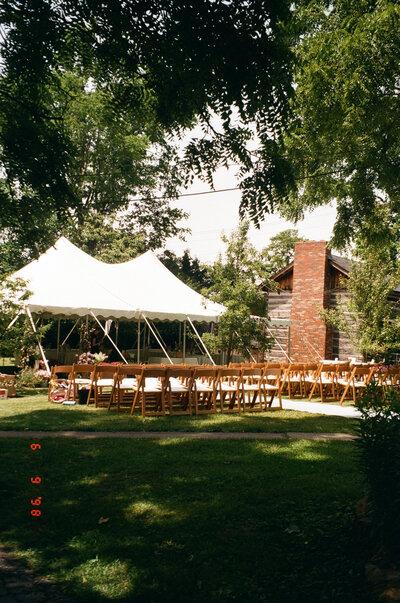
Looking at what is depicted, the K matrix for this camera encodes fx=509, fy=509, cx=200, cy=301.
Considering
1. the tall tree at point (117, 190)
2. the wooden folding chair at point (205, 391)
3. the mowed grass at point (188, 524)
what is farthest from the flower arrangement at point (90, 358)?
the tall tree at point (117, 190)

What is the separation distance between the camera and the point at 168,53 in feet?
16.3

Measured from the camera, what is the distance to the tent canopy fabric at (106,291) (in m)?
15.8

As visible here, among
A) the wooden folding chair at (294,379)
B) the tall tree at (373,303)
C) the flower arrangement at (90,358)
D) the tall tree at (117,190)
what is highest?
the tall tree at (117,190)

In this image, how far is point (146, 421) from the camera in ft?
30.7

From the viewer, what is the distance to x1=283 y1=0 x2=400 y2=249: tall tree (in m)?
10.4

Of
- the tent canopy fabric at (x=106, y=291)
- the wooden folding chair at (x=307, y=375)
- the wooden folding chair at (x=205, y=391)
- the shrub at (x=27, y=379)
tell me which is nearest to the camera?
the wooden folding chair at (x=205, y=391)

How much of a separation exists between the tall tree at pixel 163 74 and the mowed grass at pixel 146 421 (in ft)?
13.9

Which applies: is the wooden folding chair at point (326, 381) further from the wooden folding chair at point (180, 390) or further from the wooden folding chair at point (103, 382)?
the wooden folding chair at point (103, 382)

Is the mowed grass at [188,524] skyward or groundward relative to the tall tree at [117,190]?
groundward

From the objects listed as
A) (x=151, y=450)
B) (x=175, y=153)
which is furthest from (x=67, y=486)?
(x=175, y=153)

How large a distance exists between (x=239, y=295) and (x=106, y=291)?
5.22 meters

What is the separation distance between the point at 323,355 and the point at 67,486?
1845 cm

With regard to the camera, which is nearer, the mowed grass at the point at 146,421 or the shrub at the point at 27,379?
the mowed grass at the point at 146,421

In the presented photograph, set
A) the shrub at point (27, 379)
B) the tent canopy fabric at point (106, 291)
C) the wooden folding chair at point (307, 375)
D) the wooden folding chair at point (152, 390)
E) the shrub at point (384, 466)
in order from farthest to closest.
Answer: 1. the tent canopy fabric at point (106, 291)
2. the shrub at point (27, 379)
3. the wooden folding chair at point (307, 375)
4. the wooden folding chair at point (152, 390)
5. the shrub at point (384, 466)
